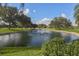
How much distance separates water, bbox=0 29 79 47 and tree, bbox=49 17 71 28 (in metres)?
0.06

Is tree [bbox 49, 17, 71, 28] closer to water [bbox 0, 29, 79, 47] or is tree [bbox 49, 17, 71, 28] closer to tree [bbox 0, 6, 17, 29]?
water [bbox 0, 29, 79, 47]

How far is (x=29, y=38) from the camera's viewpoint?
156cm

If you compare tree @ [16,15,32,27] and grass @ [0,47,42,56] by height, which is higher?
tree @ [16,15,32,27]

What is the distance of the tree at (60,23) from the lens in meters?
1.56

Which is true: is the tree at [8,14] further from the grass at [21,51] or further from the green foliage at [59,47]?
the green foliage at [59,47]

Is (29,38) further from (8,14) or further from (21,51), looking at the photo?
(8,14)

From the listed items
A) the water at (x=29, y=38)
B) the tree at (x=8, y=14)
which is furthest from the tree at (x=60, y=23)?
the tree at (x=8, y=14)

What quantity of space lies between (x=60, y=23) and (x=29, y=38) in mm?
275

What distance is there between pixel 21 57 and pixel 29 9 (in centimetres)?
38

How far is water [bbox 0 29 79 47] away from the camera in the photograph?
5.10 feet

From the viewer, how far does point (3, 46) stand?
156 cm

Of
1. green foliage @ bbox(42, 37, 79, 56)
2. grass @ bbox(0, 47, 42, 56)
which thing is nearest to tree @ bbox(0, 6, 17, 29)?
grass @ bbox(0, 47, 42, 56)

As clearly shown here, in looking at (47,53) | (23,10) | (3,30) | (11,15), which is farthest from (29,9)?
(47,53)

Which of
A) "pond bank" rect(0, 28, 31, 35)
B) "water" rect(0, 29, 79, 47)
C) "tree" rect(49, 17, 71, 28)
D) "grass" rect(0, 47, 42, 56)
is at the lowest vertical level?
"grass" rect(0, 47, 42, 56)
